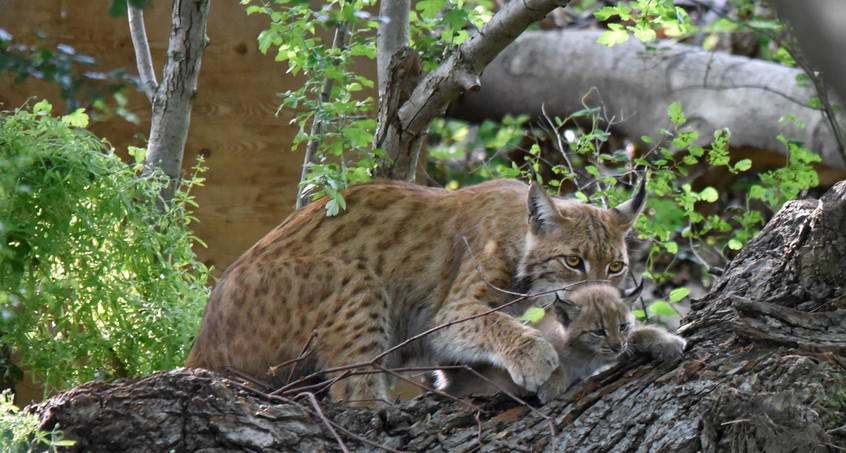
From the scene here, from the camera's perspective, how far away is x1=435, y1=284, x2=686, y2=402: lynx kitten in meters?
3.81

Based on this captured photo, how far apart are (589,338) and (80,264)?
2.49m

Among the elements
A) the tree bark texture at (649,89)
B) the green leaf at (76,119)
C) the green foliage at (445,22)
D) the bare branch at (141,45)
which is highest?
the bare branch at (141,45)

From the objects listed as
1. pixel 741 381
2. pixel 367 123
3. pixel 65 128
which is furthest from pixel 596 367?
pixel 65 128

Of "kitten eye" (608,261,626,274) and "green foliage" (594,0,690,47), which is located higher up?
"green foliage" (594,0,690,47)

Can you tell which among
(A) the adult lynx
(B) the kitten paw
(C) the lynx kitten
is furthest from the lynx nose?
(A) the adult lynx

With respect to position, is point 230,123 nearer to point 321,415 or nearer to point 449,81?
point 449,81

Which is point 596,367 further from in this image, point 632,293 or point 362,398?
point 362,398

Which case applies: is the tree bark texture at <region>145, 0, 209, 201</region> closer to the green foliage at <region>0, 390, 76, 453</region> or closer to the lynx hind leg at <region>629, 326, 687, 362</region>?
the green foliage at <region>0, 390, 76, 453</region>

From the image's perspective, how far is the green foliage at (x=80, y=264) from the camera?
14.4 feet

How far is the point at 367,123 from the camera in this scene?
5285mm

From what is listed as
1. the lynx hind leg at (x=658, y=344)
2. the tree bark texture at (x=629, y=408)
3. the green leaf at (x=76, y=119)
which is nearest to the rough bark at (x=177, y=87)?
the green leaf at (x=76, y=119)

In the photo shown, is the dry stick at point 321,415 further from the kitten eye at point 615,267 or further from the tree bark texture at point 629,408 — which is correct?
the kitten eye at point 615,267

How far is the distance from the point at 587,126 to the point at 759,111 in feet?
6.24

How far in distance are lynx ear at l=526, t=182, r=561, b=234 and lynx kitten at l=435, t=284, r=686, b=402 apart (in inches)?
16.9
